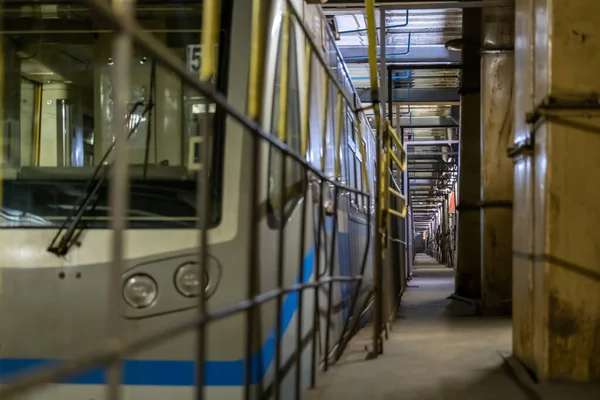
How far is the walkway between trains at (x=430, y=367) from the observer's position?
11.3 ft

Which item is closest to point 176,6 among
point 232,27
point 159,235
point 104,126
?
point 232,27

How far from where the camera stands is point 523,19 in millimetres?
4051

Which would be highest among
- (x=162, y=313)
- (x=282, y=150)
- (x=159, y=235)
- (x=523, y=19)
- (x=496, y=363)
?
(x=523, y=19)

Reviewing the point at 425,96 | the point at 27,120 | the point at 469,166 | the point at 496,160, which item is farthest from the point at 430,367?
the point at 425,96

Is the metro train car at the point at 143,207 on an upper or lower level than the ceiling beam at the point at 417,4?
lower

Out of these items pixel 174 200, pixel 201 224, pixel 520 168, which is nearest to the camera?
pixel 201 224

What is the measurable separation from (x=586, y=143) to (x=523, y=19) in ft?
3.64

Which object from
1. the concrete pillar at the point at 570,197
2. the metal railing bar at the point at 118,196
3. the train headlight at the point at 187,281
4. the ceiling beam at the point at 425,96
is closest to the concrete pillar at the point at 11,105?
the train headlight at the point at 187,281

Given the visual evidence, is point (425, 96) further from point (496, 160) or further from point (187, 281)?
point (187, 281)

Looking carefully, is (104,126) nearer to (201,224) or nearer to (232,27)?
(232,27)

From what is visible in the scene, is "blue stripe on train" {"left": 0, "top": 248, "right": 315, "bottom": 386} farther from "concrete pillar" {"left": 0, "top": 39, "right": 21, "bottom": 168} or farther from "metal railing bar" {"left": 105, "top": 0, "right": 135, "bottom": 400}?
"metal railing bar" {"left": 105, "top": 0, "right": 135, "bottom": 400}

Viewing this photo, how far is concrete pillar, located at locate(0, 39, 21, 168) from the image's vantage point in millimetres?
2744

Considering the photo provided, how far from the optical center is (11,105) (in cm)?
281

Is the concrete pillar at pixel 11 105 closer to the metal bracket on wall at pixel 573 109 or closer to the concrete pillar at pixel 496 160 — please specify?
the metal bracket on wall at pixel 573 109
